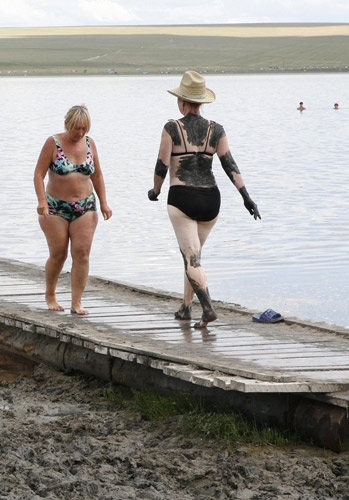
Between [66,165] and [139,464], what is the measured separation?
3.04m

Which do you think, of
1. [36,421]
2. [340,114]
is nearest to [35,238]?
[36,421]

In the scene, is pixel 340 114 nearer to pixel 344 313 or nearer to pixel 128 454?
pixel 344 313

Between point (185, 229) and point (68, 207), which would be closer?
→ point (185, 229)

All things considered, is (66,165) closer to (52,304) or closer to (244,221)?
(52,304)

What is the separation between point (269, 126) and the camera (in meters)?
53.2

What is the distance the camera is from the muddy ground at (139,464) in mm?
5992

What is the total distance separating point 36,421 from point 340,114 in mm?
57384

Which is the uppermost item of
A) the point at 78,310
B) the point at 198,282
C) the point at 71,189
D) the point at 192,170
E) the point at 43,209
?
the point at 192,170

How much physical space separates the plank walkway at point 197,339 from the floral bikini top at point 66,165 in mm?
1214

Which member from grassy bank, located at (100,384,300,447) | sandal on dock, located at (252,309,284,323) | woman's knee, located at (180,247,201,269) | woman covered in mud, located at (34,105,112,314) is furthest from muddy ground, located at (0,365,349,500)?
woman covered in mud, located at (34,105,112,314)

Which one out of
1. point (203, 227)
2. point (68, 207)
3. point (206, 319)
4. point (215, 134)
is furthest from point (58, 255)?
point (215, 134)

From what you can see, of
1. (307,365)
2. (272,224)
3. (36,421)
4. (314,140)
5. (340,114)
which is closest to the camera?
(307,365)

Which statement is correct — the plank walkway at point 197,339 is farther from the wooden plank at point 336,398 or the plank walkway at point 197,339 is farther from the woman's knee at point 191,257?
the woman's knee at point 191,257

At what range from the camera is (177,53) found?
545 ft
